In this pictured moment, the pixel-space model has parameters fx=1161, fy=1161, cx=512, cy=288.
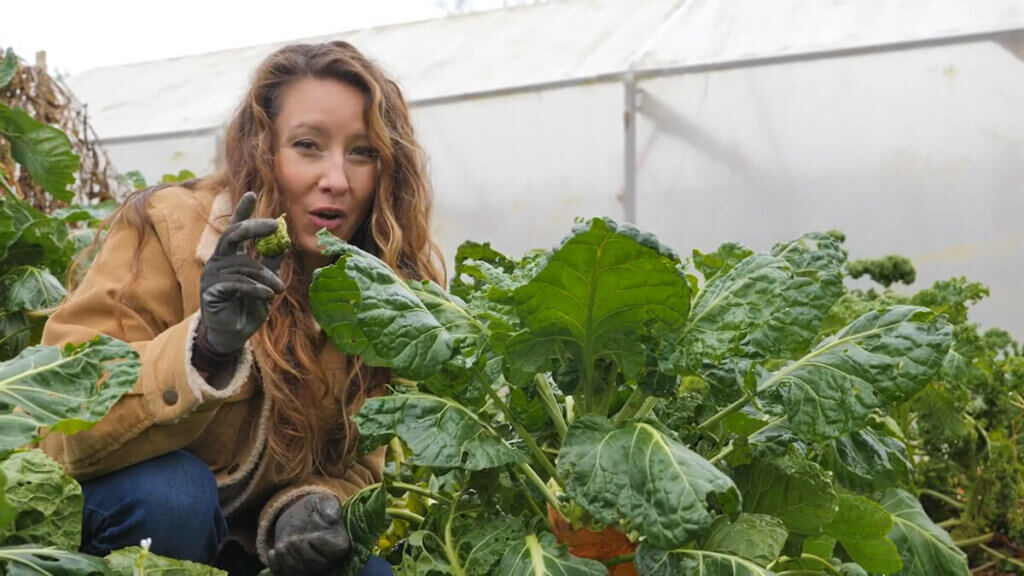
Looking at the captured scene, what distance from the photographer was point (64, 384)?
5.12ft

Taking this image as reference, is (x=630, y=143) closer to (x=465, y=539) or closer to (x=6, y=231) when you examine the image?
(x=6, y=231)

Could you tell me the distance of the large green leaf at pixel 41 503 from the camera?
5.42 ft

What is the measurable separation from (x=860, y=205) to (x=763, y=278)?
3708mm

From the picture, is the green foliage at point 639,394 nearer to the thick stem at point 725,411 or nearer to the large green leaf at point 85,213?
the thick stem at point 725,411

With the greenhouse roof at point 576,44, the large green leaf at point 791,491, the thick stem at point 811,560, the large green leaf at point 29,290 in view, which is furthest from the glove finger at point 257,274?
the greenhouse roof at point 576,44

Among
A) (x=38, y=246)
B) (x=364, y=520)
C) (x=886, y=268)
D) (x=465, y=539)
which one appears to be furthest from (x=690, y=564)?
(x=886, y=268)

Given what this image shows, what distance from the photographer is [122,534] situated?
6.50 feet

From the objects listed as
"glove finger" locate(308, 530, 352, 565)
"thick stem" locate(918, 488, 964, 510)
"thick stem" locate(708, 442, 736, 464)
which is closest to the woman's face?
"glove finger" locate(308, 530, 352, 565)

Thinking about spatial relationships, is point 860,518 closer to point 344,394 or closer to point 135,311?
point 344,394

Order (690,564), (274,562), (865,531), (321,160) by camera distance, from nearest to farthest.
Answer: (690,564)
(865,531)
(274,562)
(321,160)

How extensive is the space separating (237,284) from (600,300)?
0.55 meters

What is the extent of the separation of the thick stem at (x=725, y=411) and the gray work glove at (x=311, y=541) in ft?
2.16

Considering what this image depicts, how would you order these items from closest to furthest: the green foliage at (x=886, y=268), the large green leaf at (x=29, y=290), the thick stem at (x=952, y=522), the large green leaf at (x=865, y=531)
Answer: the large green leaf at (x=865, y=531), the large green leaf at (x=29, y=290), the thick stem at (x=952, y=522), the green foliage at (x=886, y=268)

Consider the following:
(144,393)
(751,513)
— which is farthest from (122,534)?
(751,513)
